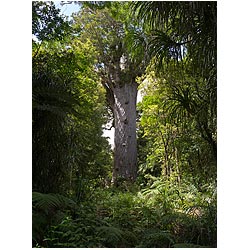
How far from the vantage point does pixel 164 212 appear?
3.23 meters

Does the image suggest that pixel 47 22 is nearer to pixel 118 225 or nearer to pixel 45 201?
pixel 45 201

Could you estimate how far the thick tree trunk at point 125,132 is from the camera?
539 cm

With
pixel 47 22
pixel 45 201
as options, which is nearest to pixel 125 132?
pixel 47 22

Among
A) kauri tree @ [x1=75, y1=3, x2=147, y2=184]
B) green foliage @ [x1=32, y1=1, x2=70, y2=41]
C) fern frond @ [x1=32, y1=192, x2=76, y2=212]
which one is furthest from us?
kauri tree @ [x1=75, y1=3, x2=147, y2=184]

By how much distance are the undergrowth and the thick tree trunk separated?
1691mm

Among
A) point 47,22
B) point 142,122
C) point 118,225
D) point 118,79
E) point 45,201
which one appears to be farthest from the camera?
point 118,79

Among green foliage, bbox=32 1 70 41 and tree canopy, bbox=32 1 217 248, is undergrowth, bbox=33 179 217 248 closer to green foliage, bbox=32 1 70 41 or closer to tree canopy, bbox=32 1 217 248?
tree canopy, bbox=32 1 217 248

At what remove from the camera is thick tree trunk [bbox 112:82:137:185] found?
539 centimetres

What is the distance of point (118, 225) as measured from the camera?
9.34 feet

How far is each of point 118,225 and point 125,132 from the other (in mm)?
2767

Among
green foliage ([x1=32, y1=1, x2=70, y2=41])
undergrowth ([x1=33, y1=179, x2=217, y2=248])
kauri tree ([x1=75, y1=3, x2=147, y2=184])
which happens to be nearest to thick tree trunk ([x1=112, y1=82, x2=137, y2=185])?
kauri tree ([x1=75, y1=3, x2=147, y2=184])

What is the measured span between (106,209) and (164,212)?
637 mm
